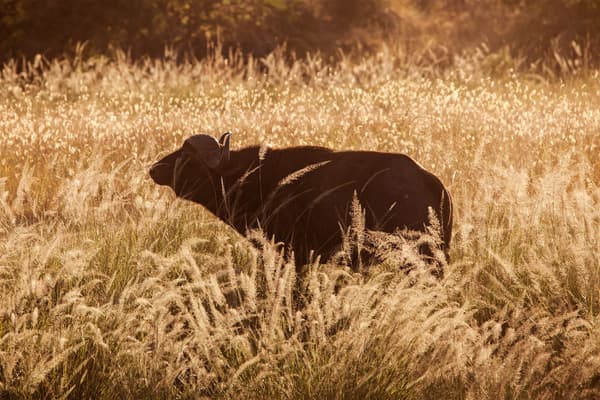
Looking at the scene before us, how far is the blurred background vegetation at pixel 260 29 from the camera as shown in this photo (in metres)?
19.3

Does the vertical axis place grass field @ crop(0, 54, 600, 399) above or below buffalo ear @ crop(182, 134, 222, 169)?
below

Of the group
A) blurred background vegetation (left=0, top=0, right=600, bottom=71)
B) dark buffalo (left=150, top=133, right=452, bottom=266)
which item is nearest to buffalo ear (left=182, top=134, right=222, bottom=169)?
dark buffalo (left=150, top=133, right=452, bottom=266)

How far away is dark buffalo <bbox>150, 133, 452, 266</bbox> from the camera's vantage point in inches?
218

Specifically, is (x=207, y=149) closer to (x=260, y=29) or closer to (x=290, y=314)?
(x=290, y=314)

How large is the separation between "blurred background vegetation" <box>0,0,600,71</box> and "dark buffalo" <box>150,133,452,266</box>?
8571 millimetres

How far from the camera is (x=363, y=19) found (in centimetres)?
2627

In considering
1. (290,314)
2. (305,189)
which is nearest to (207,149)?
(305,189)

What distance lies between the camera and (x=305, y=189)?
6.11 metres

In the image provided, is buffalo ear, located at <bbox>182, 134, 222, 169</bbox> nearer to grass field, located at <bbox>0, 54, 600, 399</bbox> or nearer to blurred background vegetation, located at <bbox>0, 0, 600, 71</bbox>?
grass field, located at <bbox>0, 54, 600, 399</bbox>

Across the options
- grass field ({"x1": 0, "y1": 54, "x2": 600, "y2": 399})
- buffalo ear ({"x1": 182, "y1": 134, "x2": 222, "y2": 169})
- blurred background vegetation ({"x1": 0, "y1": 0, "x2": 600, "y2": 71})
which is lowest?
blurred background vegetation ({"x1": 0, "y1": 0, "x2": 600, "y2": 71})

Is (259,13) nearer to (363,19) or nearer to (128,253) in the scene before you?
(363,19)

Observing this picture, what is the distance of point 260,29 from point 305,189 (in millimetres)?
18480

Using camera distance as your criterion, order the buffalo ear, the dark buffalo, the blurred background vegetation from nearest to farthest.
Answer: the dark buffalo, the buffalo ear, the blurred background vegetation

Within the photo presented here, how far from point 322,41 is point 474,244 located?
18.7m
